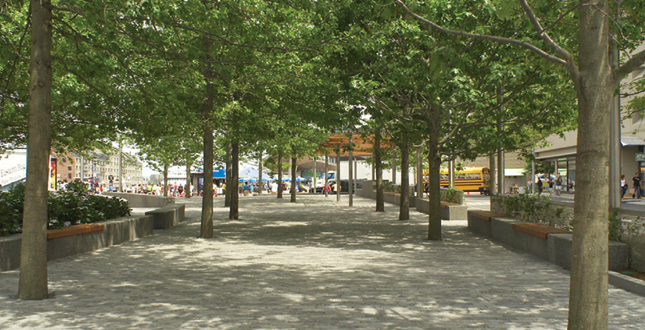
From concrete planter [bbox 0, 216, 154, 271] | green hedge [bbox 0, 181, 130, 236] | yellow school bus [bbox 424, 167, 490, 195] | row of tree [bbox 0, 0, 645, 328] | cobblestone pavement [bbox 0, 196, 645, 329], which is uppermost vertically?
row of tree [bbox 0, 0, 645, 328]

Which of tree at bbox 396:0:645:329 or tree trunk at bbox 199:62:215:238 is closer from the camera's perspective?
tree at bbox 396:0:645:329

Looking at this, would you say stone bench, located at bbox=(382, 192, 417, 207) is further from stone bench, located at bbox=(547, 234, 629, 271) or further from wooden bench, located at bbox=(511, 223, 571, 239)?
stone bench, located at bbox=(547, 234, 629, 271)

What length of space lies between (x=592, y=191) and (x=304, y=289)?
169 inches

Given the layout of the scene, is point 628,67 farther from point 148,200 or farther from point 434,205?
point 148,200

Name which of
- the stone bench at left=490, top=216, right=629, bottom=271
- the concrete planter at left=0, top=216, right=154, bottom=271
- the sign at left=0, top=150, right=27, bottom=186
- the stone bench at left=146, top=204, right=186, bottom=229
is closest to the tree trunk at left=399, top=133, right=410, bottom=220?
the stone bench at left=490, top=216, right=629, bottom=271

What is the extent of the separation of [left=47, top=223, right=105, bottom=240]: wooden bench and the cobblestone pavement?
0.46 meters

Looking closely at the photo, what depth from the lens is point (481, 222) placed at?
1533cm

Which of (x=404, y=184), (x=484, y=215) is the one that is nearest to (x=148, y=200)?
(x=404, y=184)

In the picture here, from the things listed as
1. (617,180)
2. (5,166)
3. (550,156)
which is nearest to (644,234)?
(617,180)

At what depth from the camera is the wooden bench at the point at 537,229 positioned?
10523 millimetres

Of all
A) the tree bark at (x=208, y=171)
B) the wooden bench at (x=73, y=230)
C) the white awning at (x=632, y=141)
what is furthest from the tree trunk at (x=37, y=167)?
the white awning at (x=632, y=141)

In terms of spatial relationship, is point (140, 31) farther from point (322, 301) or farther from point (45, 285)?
point (322, 301)

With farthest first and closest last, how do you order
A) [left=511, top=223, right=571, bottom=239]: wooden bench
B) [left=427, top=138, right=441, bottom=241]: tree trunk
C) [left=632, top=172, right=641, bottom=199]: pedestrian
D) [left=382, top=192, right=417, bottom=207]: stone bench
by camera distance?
1. [left=632, top=172, right=641, bottom=199]: pedestrian
2. [left=382, top=192, right=417, bottom=207]: stone bench
3. [left=427, top=138, right=441, bottom=241]: tree trunk
4. [left=511, top=223, right=571, bottom=239]: wooden bench

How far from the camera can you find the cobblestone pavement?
19.2 feet
